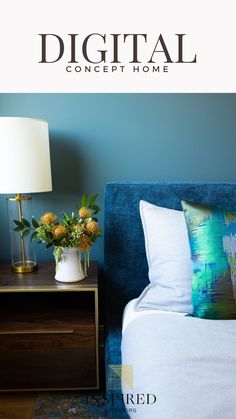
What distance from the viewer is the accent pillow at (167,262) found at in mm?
1226

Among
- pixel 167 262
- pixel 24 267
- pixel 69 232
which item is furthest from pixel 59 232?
pixel 167 262

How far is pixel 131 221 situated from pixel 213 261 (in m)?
0.49

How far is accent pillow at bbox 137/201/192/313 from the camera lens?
4.02 feet

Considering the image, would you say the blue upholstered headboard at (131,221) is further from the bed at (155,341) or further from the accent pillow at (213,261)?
the accent pillow at (213,261)

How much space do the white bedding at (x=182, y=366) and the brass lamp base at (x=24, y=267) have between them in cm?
61

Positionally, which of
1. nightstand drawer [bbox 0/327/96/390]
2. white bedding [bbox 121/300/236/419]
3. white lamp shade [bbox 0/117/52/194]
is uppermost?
white lamp shade [bbox 0/117/52/194]

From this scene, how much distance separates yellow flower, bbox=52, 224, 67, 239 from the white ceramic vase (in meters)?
0.07
